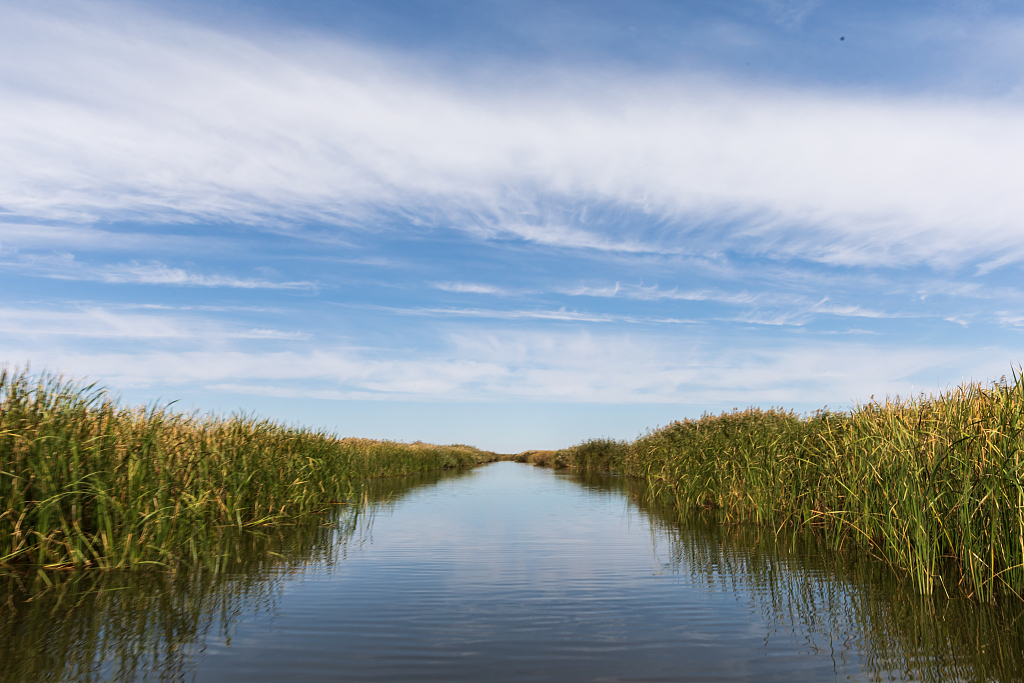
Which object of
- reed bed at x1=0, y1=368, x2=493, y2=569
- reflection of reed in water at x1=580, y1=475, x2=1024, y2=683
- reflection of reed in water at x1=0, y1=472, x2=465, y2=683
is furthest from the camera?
reed bed at x1=0, y1=368, x2=493, y2=569

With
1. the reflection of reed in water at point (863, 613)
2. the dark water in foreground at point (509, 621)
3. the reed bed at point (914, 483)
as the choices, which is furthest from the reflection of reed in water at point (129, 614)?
the reed bed at point (914, 483)

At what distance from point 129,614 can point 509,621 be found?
4758mm

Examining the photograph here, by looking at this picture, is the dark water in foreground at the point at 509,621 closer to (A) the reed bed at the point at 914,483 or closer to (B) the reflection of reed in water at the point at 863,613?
(B) the reflection of reed in water at the point at 863,613

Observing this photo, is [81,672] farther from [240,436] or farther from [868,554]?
[868,554]

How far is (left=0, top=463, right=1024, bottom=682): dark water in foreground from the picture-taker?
6.20 metres

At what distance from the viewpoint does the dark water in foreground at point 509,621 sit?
6.20 meters

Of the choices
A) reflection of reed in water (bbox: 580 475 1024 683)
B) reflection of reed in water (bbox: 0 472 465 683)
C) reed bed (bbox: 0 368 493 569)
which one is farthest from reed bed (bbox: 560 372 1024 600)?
reed bed (bbox: 0 368 493 569)

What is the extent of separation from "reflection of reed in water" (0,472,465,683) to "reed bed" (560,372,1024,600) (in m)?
9.37

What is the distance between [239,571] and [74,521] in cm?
259

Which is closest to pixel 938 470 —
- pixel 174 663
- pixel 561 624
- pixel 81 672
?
pixel 561 624

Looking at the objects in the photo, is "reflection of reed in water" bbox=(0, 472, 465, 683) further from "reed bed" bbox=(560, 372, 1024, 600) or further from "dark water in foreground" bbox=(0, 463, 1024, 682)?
"reed bed" bbox=(560, 372, 1024, 600)

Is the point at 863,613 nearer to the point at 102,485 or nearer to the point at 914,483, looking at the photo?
the point at 914,483

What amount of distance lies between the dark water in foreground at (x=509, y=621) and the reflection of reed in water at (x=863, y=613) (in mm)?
32

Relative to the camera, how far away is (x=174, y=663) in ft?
20.5
